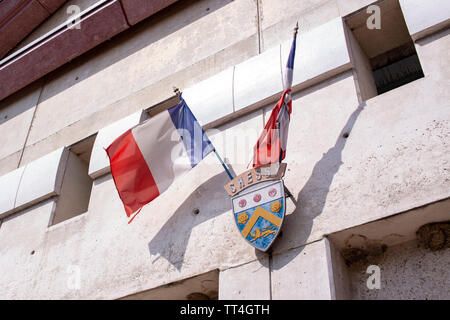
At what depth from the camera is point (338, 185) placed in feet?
12.5

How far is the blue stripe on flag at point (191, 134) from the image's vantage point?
4555 mm

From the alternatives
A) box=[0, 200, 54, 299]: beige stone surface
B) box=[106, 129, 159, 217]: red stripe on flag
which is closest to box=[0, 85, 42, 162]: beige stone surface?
box=[0, 200, 54, 299]: beige stone surface

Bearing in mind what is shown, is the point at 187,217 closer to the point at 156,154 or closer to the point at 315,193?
the point at 156,154

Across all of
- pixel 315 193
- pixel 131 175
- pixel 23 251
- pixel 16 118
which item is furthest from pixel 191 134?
pixel 16 118

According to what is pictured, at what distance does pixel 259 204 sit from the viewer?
12.5 feet

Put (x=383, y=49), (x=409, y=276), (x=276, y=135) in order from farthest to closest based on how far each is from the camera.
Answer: (x=383, y=49) < (x=276, y=135) < (x=409, y=276)

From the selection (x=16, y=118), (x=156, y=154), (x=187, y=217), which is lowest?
(x=187, y=217)

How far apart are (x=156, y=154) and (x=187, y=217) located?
0.66 m

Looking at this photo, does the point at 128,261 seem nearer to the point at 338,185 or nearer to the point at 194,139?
the point at 194,139

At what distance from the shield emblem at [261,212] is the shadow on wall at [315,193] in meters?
0.14

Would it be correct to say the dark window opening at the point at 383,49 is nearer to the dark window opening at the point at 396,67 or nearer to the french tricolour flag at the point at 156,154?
the dark window opening at the point at 396,67

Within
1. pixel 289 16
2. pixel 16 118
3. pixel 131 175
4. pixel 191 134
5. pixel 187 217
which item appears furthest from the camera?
pixel 16 118

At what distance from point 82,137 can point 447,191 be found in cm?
396

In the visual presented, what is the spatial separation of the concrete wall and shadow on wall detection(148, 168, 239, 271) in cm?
1
